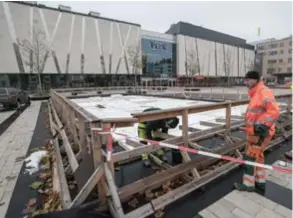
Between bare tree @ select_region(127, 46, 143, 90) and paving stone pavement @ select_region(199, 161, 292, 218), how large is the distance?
112 ft

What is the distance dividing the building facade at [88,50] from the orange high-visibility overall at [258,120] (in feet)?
94.0

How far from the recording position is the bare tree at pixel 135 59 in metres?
35.7

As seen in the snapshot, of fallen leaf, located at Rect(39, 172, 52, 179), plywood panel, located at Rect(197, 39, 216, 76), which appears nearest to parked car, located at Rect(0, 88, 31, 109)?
fallen leaf, located at Rect(39, 172, 52, 179)

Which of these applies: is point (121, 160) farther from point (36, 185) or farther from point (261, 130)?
point (261, 130)

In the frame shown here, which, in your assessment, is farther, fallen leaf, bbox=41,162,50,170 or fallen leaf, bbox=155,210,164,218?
fallen leaf, bbox=41,162,50,170

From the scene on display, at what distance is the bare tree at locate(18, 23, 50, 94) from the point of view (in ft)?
91.3

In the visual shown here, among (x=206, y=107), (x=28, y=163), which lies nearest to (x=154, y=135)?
(x=206, y=107)

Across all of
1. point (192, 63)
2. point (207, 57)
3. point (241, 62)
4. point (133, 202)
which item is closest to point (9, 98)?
point (133, 202)

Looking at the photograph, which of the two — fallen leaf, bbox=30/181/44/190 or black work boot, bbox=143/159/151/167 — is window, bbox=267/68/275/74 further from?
fallen leaf, bbox=30/181/44/190

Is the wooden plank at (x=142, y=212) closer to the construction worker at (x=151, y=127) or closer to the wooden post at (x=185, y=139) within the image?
the wooden post at (x=185, y=139)

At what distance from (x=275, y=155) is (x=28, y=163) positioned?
17.5 feet

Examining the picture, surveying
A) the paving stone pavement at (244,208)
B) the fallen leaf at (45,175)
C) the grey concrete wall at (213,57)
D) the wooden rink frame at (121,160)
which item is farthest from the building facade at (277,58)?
the fallen leaf at (45,175)

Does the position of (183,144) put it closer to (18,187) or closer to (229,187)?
(229,187)

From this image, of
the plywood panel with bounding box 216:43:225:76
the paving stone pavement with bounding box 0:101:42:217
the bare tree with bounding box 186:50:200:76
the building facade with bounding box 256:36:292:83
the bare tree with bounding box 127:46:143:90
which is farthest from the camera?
the building facade with bounding box 256:36:292:83
